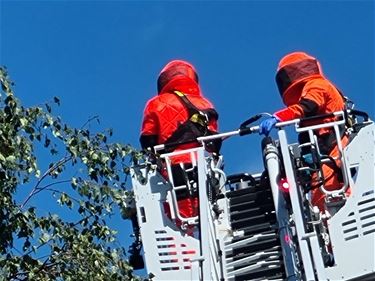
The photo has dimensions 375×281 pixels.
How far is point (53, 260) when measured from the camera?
6.35m

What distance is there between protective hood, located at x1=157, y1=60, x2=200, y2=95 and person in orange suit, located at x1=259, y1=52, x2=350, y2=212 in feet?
2.11

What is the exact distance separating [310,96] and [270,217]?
866 mm

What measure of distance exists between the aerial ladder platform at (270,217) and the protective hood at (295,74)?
0.47 meters

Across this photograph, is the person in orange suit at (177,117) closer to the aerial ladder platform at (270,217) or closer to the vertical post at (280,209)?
the aerial ladder platform at (270,217)

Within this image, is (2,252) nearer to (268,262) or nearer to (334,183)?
(268,262)

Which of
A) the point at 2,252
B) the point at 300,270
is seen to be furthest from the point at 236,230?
the point at 2,252

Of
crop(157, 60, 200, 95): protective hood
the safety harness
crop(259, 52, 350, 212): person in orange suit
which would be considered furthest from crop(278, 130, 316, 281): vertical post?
crop(157, 60, 200, 95): protective hood

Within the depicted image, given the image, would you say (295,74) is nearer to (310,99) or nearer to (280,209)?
(310,99)

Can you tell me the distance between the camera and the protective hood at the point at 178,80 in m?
7.64

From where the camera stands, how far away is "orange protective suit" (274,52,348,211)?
21.8 ft

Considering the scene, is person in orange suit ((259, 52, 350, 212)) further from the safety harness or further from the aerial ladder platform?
the safety harness

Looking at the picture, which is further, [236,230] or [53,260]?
[236,230]

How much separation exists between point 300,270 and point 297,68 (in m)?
1.87

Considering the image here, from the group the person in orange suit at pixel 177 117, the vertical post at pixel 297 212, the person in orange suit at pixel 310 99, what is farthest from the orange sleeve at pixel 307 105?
the vertical post at pixel 297 212
